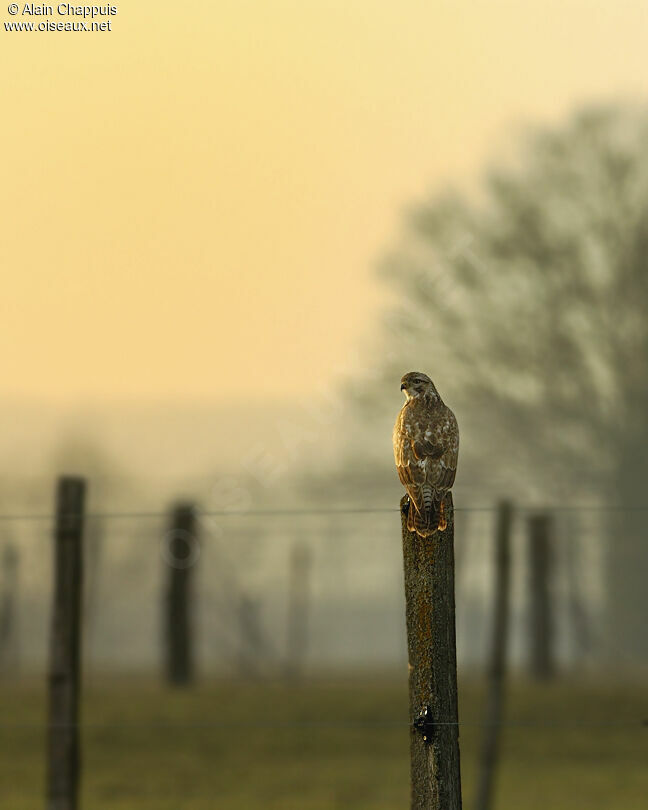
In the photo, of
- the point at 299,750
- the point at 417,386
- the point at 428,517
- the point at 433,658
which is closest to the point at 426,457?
the point at 428,517

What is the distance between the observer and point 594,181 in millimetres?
31062

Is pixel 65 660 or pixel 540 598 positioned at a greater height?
pixel 540 598

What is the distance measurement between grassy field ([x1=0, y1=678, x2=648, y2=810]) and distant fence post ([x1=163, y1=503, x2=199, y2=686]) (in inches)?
108

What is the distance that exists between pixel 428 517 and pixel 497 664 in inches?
278

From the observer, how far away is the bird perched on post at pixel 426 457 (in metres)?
6.04

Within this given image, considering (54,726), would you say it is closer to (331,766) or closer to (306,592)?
(331,766)

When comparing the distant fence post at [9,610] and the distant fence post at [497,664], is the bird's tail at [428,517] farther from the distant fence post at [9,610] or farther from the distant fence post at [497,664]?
the distant fence post at [9,610]

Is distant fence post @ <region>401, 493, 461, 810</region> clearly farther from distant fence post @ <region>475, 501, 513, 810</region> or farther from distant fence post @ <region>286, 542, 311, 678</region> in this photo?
distant fence post @ <region>286, 542, 311, 678</region>

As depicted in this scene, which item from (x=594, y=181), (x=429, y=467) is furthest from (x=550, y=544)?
(x=429, y=467)

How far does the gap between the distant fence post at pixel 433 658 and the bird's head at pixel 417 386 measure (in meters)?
0.54

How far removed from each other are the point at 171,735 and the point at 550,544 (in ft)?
36.6

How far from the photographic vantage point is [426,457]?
6.07 meters

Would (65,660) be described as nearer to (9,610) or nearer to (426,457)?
(426,457)

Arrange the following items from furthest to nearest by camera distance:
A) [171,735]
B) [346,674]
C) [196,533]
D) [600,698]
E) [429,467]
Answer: [346,674]
[196,533]
[600,698]
[171,735]
[429,467]
